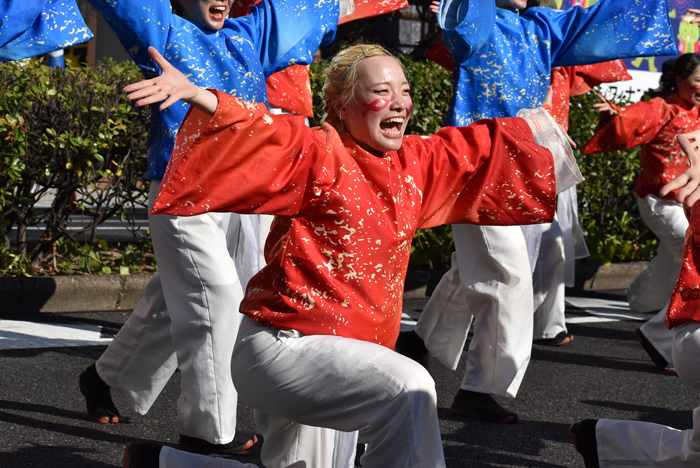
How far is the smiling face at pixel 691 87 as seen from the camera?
5145mm

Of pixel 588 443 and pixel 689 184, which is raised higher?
pixel 689 184

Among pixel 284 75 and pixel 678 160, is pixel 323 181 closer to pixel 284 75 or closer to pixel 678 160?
pixel 284 75

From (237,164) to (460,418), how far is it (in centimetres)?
185

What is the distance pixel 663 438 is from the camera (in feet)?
8.76

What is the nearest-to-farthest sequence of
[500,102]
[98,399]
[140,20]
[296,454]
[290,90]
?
[296,454] < [140,20] < [98,399] < [500,102] < [290,90]

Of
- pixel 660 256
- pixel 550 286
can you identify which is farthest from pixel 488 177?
pixel 660 256

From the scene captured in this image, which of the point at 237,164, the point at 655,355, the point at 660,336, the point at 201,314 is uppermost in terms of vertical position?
the point at 237,164

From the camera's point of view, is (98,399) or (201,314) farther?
(98,399)

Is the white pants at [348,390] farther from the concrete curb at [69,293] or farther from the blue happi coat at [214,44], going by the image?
the concrete curb at [69,293]

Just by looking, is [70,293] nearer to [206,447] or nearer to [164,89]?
[206,447]

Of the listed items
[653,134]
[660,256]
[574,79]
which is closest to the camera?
[574,79]

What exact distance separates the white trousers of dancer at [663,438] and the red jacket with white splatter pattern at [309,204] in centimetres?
86

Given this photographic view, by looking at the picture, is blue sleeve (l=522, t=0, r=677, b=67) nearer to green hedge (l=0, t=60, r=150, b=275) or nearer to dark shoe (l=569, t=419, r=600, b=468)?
dark shoe (l=569, t=419, r=600, b=468)

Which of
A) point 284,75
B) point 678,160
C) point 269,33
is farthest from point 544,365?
point 269,33
